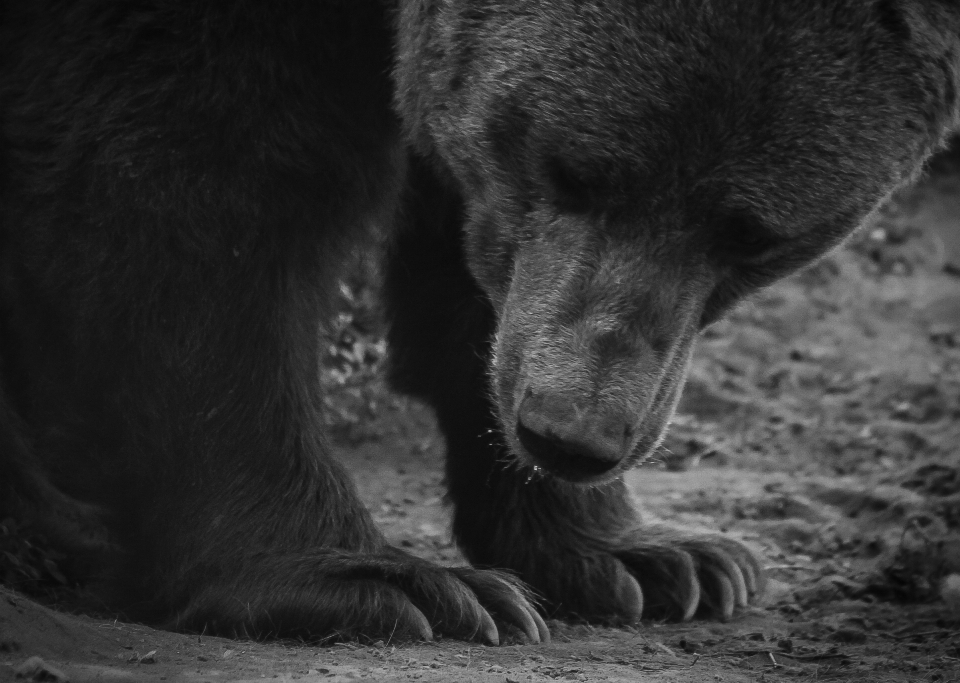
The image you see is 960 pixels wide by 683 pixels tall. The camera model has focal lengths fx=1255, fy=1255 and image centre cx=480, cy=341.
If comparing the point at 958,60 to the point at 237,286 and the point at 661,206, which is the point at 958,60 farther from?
the point at 237,286

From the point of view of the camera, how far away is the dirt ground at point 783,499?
121 inches

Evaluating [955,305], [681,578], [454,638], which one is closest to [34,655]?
[454,638]

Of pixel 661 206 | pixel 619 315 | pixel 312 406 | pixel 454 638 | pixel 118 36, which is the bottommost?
pixel 454 638

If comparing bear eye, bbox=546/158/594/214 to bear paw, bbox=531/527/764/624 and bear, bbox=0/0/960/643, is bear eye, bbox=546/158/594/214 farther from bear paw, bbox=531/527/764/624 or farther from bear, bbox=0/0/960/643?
bear paw, bbox=531/527/764/624

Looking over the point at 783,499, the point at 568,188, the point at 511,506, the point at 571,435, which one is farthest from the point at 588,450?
the point at 783,499

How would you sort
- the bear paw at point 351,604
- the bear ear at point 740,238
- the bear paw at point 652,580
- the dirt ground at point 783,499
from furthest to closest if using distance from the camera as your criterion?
the bear paw at point 652,580 < the bear paw at point 351,604 < the bear ear at point 740,238 < the dirt ground at point 783,499

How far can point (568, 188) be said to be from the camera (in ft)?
10.8

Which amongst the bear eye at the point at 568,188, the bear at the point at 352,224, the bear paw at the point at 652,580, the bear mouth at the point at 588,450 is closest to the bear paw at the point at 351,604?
the bear at the point at 352,224

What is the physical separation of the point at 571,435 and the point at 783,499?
2.73 metres

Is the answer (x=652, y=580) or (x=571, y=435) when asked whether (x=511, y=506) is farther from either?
(x=571, y=435)

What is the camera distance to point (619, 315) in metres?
3.20

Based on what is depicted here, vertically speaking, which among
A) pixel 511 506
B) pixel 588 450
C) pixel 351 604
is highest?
pixel 588 450

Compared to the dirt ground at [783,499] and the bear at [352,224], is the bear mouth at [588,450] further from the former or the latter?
the dirt ground at [783,499]

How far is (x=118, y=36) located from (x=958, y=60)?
229 centimetres
